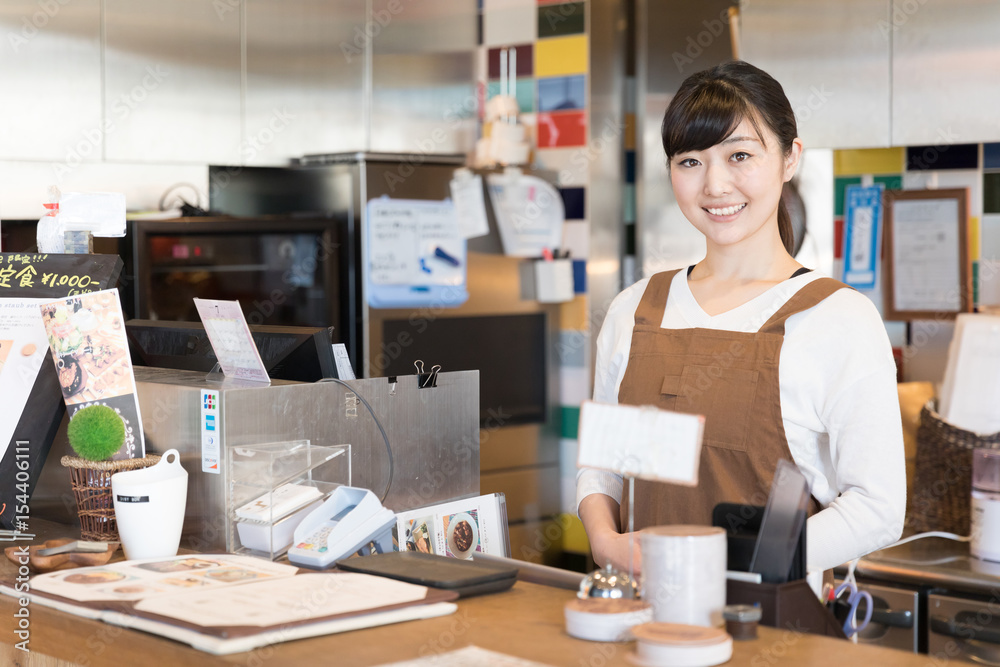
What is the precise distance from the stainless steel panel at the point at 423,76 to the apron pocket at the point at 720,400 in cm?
242

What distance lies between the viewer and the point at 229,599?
1401 millimetres

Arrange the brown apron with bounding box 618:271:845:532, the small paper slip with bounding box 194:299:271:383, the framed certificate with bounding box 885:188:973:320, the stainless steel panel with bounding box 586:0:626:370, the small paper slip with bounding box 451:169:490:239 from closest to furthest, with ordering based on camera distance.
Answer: the brown apron with bounding box 618:271:845:532
the small paper slip with bounding box 194:299:271:383
the framed certificate with bounding box 885:188:973:320
the small paper slip with bounding box 451:169:490:239
the stainless steel panel with bounding box 586:0:626:370

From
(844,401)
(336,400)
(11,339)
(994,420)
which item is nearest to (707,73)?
(844,401)

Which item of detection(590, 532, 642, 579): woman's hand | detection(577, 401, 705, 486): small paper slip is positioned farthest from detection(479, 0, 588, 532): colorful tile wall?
detection(577, 401, 705, 486): small paper slip

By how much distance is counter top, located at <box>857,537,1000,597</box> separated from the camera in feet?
8.43

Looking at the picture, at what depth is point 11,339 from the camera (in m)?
1.98

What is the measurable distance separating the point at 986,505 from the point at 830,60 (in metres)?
1.19

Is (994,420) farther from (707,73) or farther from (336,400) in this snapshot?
(336,400)

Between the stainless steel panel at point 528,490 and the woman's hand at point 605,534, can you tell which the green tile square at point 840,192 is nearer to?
the stainless steel panel at point 528,490

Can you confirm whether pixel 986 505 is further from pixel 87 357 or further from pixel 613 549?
pixel 87 357

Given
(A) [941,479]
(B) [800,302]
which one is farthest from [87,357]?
(A) [941,479]

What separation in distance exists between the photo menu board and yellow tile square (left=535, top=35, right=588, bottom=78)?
2.38 m

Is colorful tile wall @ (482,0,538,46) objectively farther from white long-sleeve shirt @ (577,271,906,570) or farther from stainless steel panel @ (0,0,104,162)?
white long-sleeve shirt @ (577,271,906,570)

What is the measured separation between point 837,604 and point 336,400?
869mm
